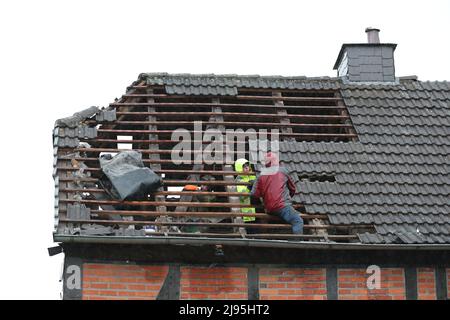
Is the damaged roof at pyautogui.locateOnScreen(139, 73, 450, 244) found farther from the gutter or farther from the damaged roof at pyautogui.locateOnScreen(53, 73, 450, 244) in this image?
the gutter

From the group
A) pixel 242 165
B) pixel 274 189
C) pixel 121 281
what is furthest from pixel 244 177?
pixel 121 281

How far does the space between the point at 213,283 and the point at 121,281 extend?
1293 mm

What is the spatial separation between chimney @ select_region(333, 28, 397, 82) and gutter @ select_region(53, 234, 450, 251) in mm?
4564

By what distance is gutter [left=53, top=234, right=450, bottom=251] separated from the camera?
13039 millimetres

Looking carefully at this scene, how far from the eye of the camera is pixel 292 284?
1359 centimetres

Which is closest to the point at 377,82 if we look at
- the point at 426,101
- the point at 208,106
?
the point at 426,101

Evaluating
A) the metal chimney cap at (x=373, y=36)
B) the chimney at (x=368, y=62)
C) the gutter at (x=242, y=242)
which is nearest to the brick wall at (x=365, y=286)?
the gutter at (x=242, y=242)

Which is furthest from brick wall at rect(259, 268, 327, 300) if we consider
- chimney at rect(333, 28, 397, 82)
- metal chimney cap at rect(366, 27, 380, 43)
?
metal chimney cap at rect(366, 27, 380, 43)

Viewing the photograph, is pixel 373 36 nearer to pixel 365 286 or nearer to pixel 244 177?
pixel 244 177

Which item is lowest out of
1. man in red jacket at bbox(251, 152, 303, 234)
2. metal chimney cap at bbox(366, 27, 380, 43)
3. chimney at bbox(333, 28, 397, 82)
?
man in red jacket at bbox(251, 152, 303, 234)

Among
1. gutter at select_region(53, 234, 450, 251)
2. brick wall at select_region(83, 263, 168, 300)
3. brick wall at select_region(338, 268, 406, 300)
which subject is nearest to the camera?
gutter at select_region(53, 234, 450, 251)

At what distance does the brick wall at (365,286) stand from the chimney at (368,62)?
181 inches

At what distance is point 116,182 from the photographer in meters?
13.9
